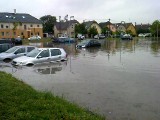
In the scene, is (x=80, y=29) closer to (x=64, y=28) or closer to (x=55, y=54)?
(x=64, y=28)

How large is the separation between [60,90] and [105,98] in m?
2.41

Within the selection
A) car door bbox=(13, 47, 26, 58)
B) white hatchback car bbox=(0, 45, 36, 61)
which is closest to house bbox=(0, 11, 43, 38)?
white hatchback car bbox=(0, 45, 36, 61)

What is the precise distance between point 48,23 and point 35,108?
417ft

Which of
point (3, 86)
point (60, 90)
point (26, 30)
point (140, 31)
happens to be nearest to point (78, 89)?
point (60, 90)

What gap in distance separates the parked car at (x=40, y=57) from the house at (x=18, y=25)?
72.4 meters

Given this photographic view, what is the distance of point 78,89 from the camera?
13.8 metres

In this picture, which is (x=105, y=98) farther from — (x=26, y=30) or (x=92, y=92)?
(x=26, y=30)

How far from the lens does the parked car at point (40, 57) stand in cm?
2192

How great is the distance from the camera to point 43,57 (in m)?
22.6

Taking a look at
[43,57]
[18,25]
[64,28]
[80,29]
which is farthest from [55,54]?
[64,28]

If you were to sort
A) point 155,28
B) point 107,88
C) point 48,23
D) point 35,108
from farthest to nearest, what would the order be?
point 48,23 < point 155,28 < point 107,88 < point 35,108

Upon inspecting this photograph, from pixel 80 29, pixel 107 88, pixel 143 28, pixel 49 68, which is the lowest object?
pixel 107 88

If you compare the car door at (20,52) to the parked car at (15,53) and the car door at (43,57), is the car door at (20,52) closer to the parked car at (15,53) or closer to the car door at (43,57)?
the parked car at (15,53)

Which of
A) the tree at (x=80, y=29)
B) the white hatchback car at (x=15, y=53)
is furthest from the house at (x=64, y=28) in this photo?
the white hatchback car at (x=15, y=53)
